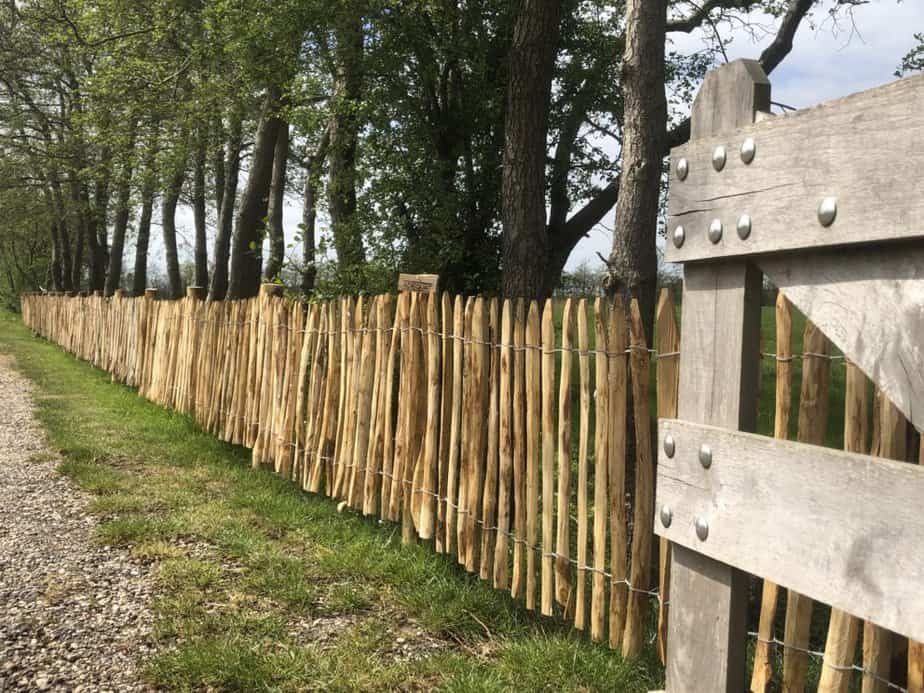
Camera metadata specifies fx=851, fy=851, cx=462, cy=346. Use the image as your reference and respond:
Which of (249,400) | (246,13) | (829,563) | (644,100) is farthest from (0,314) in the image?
(829,563)

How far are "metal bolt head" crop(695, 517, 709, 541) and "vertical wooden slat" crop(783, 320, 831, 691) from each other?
2.93 ft

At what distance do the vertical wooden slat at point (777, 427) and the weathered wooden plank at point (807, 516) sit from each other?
0.88m

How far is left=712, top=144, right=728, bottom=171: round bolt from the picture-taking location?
1.69 m

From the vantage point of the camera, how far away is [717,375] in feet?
5.78

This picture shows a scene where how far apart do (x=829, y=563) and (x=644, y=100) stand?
430 centimetres

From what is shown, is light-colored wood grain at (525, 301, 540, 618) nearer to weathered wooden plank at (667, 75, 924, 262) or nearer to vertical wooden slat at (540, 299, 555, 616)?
vertical wooden slat at (540, 299, 555, 616)

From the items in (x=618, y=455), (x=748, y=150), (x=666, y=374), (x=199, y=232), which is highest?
(x=199, y=232)

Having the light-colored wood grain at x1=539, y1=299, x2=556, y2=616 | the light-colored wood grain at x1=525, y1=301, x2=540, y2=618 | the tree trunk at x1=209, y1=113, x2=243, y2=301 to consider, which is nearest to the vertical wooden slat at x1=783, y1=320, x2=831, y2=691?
the light-colored wood grain at x1=539, y1=299, x2=556, y2=616

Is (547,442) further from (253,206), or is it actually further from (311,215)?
(311,215)

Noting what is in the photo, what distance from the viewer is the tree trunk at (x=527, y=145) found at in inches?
298

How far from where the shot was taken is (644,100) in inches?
207

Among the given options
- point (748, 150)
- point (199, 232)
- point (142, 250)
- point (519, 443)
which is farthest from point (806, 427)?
point (142, 250)

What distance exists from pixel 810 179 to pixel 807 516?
0.59m

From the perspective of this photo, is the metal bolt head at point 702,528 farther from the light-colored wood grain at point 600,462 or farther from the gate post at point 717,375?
the light-colored wood grain at point 600,462
